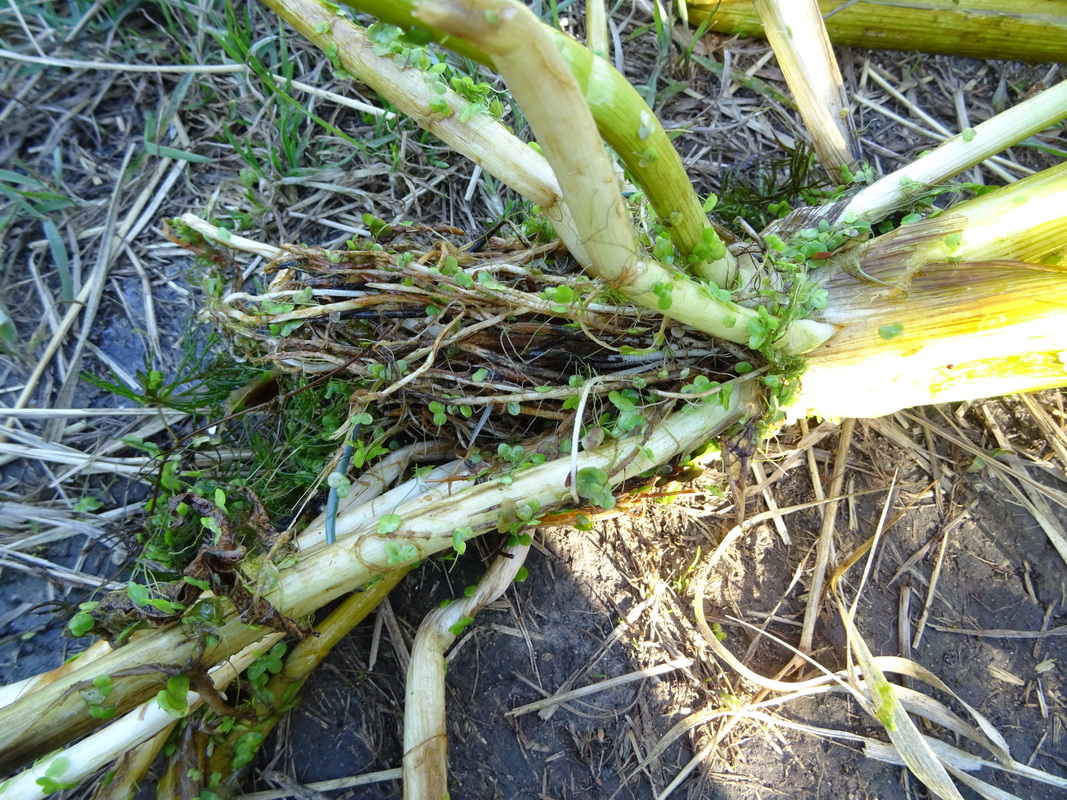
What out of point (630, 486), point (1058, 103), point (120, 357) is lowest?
point (630, 486)

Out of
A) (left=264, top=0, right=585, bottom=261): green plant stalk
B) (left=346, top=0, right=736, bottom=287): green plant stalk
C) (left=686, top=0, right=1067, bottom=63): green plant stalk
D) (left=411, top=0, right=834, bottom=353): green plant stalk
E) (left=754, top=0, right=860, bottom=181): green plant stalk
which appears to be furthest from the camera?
(left=686, top=0, right=1067, bottom=63): green plant stalk

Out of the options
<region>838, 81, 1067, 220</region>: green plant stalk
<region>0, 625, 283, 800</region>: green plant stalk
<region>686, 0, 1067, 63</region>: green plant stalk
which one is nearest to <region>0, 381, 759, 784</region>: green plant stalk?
<region>0, 625, 283, 800</region>: green plant stalk

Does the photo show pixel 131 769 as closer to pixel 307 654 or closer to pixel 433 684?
pixel 307 654

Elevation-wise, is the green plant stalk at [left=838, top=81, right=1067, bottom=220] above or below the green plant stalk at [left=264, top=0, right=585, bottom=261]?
below

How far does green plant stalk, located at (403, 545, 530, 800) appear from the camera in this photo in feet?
4.15

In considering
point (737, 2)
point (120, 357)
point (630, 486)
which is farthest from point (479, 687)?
point (737, 2)

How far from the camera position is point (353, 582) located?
3.85ft

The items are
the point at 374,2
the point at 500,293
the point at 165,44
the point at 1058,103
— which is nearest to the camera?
the point at 374,2

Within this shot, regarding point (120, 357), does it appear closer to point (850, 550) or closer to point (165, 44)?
point (165, 44)

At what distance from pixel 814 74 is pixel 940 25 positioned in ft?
1.74

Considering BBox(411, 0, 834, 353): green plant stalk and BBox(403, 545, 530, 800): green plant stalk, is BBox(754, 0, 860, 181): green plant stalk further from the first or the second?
BBox(403, 545, 530, 800): green plant stalk

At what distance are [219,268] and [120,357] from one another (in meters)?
0.44

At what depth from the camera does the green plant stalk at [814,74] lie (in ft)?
4.69

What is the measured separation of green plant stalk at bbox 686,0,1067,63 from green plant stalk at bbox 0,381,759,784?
1.10m
